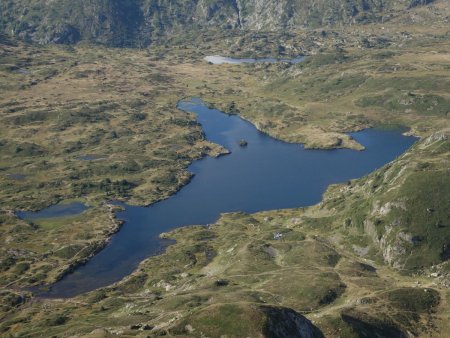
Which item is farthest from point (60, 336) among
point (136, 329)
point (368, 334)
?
point (368, 334)

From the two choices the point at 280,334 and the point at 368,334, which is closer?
the point at 280,334

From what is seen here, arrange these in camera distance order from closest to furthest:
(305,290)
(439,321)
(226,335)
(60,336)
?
(226,335) → (60,336) → (439,321) → (305,290)

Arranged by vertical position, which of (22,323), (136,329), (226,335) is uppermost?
(226,335)

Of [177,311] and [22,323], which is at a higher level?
[177,311]

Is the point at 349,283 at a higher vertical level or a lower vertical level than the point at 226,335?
lower

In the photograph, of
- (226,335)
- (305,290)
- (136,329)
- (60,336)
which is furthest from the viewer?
(305,290)

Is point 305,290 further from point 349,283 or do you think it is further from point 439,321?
point 439,321

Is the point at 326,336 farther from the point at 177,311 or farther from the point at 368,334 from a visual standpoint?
the point at 177,311

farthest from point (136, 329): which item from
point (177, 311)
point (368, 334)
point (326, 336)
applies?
point (368, 334)

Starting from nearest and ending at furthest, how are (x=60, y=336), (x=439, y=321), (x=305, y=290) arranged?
(x=60, y=336) < (x=439, y=321) < (x=305, y=290)
